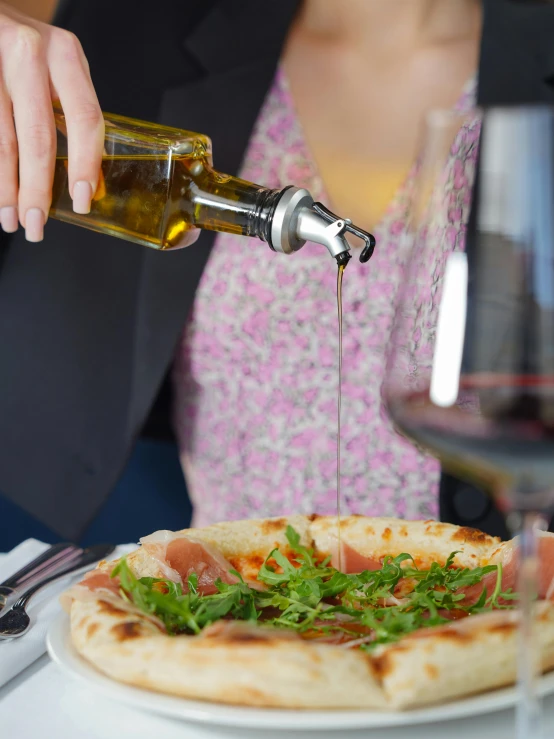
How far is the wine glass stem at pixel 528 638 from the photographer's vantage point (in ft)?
1.25

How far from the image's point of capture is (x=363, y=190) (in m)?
1.56

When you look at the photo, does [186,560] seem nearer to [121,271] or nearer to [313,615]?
Result: [313,615]

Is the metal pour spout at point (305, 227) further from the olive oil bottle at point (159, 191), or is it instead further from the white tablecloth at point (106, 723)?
the white tablecloth at point (106, 723)

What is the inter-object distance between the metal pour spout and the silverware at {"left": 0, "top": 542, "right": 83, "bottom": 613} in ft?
1.20

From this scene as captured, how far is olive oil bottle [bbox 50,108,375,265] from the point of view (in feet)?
2.76

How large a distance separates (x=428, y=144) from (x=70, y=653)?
15.5 inches

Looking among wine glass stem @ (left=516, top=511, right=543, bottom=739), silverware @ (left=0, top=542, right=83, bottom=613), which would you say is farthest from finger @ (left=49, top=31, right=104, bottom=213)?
wine glass stem @ (left=516, top=511, right=543, bottom=739)

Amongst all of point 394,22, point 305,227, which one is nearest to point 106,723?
point 305,227

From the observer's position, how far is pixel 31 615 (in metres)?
0.75

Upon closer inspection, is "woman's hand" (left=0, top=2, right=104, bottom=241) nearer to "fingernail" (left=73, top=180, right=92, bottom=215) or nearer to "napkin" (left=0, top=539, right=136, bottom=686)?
"fingernail" (left=73, top=180, right=92, bottom=215)

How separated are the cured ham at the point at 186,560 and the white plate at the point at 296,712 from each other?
176mm

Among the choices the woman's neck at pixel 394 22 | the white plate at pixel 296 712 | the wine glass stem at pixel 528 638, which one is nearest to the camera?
→ the wine glass stem at pixel 528 638

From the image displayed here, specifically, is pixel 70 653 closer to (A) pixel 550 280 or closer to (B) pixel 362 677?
(B) pixel 362 677

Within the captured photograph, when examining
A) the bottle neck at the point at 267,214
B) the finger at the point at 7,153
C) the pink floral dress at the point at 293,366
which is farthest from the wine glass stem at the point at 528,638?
the pink floral dress at the point at 293,366
